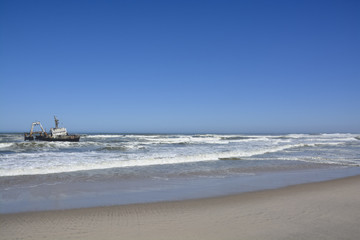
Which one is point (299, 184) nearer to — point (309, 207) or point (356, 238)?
point (309, 207)

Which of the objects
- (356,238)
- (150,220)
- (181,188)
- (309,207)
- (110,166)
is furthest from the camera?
(110,166)

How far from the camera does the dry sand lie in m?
4.35

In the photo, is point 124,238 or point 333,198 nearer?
point 124,238

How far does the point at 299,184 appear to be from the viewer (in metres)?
8.88

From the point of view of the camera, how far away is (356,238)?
4.15 metres

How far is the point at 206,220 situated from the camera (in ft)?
16.6

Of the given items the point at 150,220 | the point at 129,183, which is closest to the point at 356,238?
the point at 150,220

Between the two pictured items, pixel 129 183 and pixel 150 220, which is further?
pixel 129 183

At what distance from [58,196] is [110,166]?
19.4 ft

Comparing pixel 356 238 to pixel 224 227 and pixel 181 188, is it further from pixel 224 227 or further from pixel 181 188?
pixel 181 188

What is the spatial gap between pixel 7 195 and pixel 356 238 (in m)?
8.15

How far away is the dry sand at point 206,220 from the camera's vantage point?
14.3 ft

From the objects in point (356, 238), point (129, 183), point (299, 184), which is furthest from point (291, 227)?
point (129, 183)

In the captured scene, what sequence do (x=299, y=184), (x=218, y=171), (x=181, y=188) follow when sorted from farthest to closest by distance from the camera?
(x=218, y=171) < (x=299, y=184) < (x=181, y=188)
